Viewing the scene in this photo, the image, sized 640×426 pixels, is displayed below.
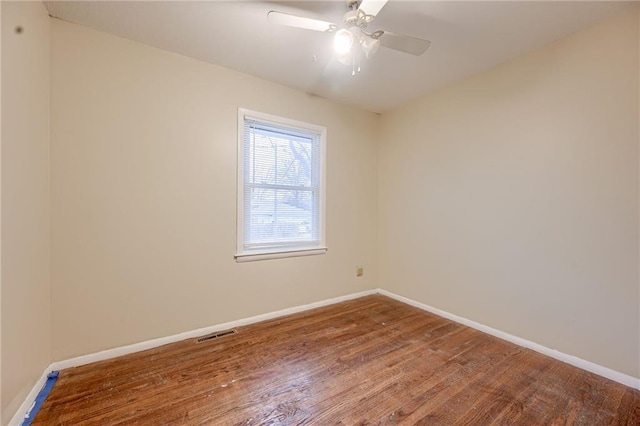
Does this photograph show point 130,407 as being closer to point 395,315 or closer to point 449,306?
point 395,315

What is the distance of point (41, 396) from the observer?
1597 millimetres

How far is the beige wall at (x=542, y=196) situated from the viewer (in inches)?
70.9

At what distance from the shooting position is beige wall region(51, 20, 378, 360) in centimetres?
191

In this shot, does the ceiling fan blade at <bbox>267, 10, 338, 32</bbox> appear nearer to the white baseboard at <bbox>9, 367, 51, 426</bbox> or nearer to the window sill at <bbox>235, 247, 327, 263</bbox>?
the window sill at <bbox>235, 247, 327, 263</bbox>

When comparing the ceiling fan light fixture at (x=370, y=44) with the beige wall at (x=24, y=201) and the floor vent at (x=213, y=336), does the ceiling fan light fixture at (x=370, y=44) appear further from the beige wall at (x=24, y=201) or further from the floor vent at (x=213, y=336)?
the floor vent at (x=213, y=336)

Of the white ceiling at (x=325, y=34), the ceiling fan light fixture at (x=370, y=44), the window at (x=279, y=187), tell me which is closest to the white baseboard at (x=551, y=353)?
the window at (x=279, y=187)

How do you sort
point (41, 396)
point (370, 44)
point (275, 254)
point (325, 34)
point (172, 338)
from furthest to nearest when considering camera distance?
point (275, 254) → point (172, 338) → point (325, 34) → point (370, 44) → point (41, 396)

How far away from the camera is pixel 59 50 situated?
6.12 ft

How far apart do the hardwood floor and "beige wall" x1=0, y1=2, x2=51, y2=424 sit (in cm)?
30

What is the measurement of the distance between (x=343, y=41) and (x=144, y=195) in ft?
6.28

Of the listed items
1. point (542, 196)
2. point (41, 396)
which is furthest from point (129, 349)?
point (542, 196)

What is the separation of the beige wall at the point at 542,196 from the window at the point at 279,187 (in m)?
1.25

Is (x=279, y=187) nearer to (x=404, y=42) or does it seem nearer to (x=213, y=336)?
(x=213, y=336)

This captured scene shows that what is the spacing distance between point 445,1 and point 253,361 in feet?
9.31
